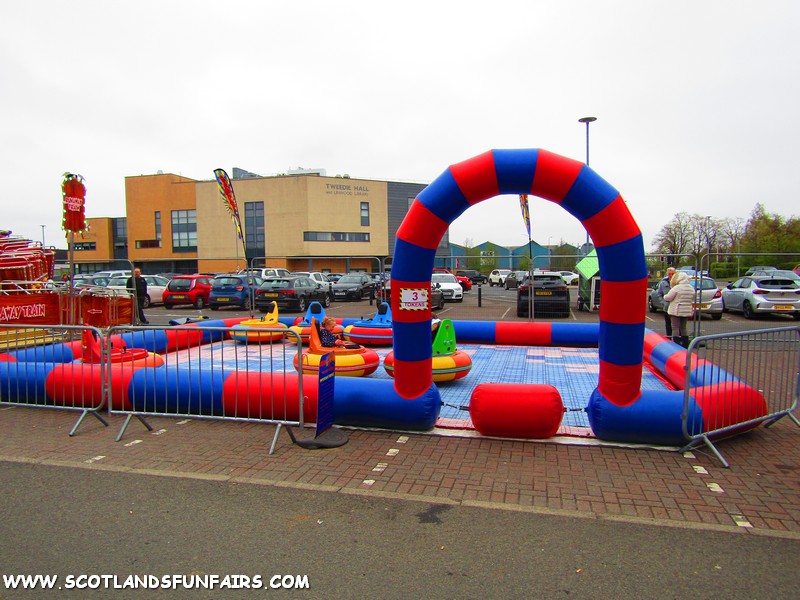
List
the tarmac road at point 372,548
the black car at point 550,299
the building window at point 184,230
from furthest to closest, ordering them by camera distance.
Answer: the building window at point 184,230, the black car at point 550,299, the tarmac road at point 372,548

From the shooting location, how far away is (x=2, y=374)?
23.6ft

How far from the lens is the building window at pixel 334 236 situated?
55844mm

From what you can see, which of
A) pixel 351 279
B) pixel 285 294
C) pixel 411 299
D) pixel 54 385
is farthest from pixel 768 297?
pixel 54 385

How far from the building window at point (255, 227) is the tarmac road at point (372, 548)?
179ft

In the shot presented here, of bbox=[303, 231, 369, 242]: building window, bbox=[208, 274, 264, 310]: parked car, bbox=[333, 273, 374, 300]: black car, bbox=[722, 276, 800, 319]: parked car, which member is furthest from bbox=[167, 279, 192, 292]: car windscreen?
bbox=[303, 231, 369, 242]: building window

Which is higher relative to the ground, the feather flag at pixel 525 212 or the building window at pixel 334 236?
the building window at pixel 334 236

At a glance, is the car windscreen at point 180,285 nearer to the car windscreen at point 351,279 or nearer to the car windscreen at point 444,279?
the car windscreen at point 351,279

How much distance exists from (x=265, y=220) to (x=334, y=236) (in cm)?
757

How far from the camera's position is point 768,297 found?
55.4 feet

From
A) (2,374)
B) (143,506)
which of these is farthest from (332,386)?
A: (2,374)

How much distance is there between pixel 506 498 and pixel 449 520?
614 millimetres

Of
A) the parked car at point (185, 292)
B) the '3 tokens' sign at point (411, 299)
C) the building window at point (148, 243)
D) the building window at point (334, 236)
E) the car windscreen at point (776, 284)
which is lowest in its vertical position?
the parked car at point (185, 292)

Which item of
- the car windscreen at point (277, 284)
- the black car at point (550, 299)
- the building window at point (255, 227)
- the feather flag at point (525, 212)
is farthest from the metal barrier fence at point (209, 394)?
the building window at point (255, 227)

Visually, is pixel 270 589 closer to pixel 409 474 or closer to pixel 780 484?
pixel 409 474
